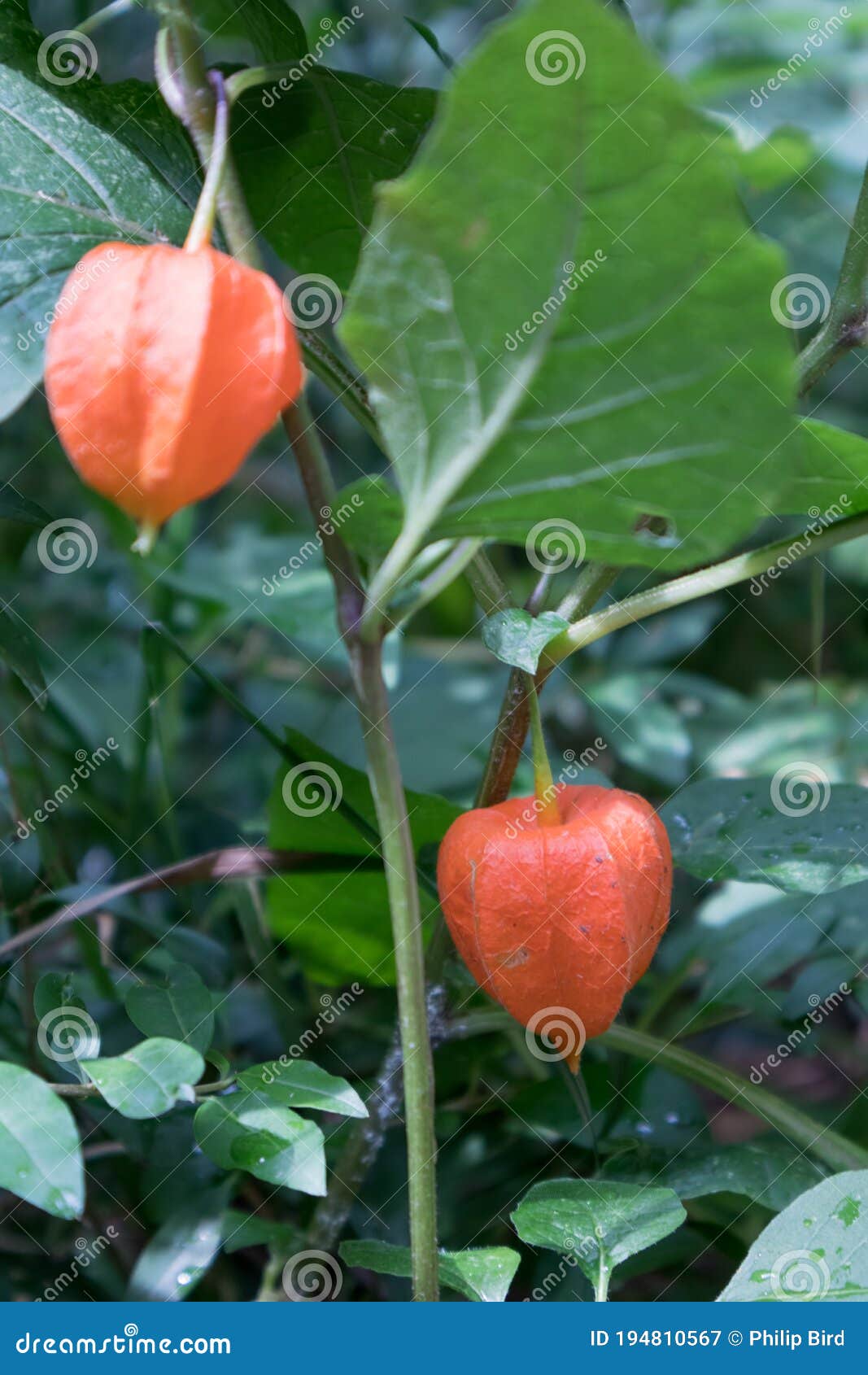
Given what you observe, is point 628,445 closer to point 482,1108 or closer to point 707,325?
point 707,325

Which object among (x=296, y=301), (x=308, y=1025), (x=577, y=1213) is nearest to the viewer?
(x=577, y=1213)

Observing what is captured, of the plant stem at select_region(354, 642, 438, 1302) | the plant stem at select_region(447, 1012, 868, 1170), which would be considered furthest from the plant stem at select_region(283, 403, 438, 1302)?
the plant stem at select_region(447, 1012, 868, 1170)

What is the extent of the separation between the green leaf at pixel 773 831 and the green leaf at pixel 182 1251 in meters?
0.24

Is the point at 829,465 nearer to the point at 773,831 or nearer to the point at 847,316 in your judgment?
the point at 847,316

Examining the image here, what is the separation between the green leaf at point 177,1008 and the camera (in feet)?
1.28

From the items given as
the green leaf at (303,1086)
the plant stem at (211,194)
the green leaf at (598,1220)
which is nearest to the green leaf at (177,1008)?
the green leaf at (303,1086)

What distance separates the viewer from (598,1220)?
0.39 metres

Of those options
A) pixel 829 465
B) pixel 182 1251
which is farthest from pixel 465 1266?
pixel 829 465

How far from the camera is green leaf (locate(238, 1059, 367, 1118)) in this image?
0.36m

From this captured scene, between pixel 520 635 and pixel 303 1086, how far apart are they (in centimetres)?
16

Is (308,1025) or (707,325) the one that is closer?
(707,325)
